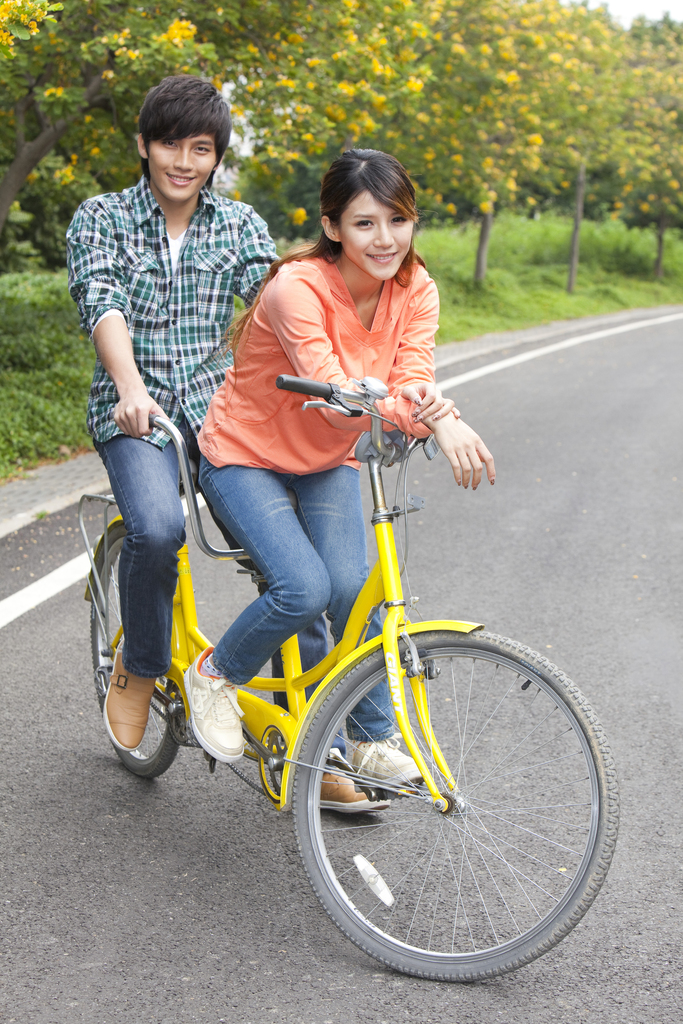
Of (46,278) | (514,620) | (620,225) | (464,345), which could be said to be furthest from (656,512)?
(620,225)

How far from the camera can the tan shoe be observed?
3.08 metres

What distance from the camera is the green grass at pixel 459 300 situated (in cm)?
782

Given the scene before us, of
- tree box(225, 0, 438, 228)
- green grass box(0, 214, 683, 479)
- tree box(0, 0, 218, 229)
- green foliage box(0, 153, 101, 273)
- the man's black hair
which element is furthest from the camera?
green foliage box(0, 153, 101, 273)

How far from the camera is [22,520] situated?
5.93 metres

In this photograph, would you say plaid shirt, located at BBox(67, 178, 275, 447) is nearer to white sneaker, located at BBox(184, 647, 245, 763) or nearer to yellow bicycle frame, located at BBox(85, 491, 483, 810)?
yellow bicycle frame, located at BBox(85, 491, 483, 810)

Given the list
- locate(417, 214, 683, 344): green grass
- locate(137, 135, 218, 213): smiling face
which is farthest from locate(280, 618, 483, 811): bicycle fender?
locate(417, 214, 683, 344): green grass

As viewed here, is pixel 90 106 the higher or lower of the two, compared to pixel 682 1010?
higher

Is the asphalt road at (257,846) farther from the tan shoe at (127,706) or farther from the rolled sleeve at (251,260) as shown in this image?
the rolled sleeve at (251,260)

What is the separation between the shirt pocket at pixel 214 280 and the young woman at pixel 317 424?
40cm

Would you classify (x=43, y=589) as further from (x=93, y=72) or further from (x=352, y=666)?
(x=93, y=72)

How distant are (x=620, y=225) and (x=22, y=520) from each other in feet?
78.8

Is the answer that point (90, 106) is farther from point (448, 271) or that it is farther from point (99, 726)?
point (448, 271)

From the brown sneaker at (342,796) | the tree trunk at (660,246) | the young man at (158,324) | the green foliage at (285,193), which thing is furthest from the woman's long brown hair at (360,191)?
the tree trunk at (660,246)

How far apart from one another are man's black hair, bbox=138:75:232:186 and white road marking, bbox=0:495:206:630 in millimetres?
1829
